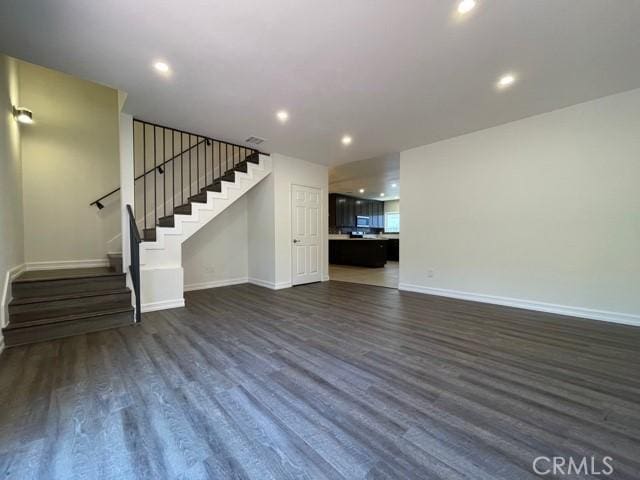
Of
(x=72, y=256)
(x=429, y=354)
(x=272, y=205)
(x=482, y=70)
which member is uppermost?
(x=482, y=70)

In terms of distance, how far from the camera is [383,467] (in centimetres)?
117

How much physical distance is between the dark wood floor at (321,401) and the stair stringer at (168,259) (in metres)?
0.75

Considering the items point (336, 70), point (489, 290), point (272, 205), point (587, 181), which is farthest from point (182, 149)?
point (587, 181)

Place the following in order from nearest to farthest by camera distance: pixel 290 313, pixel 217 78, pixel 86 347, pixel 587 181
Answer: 1. pixel 86 347
2. pixel 217 78
3. pixel 587 181
4. pixel 290 313

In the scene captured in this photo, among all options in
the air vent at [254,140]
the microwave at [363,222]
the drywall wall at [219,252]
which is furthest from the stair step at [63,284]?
the microwave at [363,222]

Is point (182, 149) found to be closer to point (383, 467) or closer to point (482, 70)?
point (482, 70)

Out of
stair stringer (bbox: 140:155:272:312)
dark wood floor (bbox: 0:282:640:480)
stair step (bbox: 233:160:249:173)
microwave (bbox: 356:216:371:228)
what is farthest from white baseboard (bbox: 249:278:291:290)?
microwave (bbox: 356:216:371:228)

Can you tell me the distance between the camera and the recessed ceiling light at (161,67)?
2.43m

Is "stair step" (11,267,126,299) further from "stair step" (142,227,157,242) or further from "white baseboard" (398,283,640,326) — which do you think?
"white baseboard" (398,283,640,326)

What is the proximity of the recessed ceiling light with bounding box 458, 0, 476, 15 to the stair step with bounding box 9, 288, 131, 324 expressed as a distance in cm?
426

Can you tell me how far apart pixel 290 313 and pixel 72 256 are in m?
3.69

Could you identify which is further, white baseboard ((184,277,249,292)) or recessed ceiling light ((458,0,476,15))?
white baseboard ((184,277,249,292))

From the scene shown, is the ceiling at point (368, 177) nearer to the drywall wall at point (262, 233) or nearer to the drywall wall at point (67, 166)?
the drywall wall at point (262, 233)

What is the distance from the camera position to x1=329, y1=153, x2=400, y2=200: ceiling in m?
6.05
